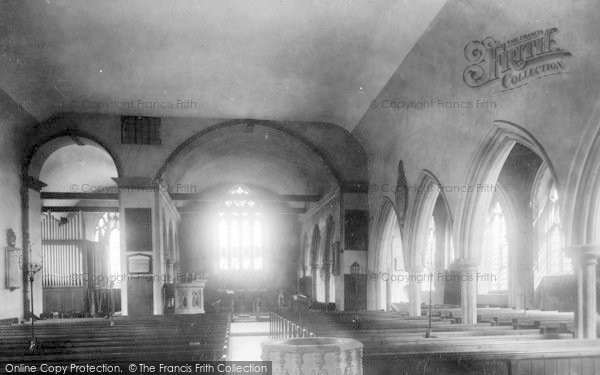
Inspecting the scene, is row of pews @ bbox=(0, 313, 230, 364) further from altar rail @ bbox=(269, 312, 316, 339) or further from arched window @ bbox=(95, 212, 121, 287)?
arched window @ bbox=(95, 212, 121, 287)

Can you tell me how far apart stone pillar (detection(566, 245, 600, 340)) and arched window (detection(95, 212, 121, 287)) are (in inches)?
749

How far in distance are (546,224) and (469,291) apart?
3932 mm

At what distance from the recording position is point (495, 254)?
14.6m

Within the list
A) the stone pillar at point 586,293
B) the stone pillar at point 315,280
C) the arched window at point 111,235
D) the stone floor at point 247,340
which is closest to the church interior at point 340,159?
the stone pillar at point 586,293

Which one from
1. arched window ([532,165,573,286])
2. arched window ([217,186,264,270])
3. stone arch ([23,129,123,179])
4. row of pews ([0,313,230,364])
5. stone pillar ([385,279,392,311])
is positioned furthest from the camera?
arched window ([217,186,264,270])

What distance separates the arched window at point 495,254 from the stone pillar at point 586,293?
6.95 metres

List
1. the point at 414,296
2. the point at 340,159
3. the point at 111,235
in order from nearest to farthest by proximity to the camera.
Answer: the point at 414,296
the point at 340,159
the point at 111,235

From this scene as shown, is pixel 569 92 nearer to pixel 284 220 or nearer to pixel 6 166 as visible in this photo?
pixel 6 166

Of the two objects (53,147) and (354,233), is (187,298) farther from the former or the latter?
(53,147)

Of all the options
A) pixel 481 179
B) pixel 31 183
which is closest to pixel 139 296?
pixel 31 183

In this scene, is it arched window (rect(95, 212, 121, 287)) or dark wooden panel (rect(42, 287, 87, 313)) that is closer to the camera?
dark wooden panel (rect(42, 287, 87, 313))

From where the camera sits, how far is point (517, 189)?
13.3 m

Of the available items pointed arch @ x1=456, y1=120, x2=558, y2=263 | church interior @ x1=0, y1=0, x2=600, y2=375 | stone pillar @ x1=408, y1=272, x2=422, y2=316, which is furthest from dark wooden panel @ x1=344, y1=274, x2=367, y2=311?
pointed arch @ x1=456, y1=120, x2=558, y2=263

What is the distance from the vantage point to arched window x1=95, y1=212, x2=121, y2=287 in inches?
915
